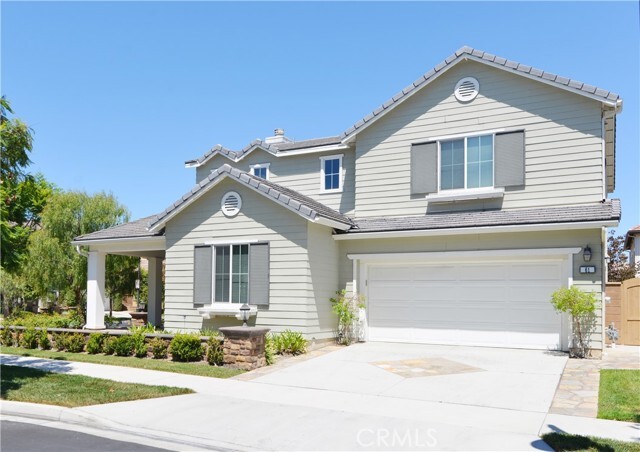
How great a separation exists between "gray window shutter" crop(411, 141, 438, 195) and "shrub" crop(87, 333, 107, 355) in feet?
30.7

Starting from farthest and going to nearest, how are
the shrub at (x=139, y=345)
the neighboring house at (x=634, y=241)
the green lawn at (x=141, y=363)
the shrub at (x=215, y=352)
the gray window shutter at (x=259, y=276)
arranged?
the neighboring house at (x=634, y=241)
the gray window shutter at (x=259, y=276)
the shrub at (x=139, y=345)
the shrub at (x=215, y=352)
the green lawn at (x=141, y=363)

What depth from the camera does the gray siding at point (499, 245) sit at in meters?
13.0

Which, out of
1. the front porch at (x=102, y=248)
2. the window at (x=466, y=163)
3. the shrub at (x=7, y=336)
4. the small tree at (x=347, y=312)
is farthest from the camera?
the front porch at (x=102, y=248)

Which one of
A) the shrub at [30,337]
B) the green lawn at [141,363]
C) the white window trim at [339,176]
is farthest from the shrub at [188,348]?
the white window trim at [339,176]

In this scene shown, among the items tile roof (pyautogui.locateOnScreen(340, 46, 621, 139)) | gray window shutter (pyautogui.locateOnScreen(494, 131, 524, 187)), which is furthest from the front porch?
gray window shutter (pyautogui.locateOnScreen(494, 131, 524, 187))

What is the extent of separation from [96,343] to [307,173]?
8.26 meters

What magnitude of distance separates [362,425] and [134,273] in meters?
20.3

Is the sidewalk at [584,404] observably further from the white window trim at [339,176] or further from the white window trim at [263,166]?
the white window trim at [263,166]

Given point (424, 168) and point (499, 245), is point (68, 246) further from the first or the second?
point (499, 245)

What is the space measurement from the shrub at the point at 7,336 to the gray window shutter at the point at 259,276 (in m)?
7.71

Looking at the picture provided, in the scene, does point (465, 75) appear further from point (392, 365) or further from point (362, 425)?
point (362, 425)

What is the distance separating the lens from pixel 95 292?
18.1m

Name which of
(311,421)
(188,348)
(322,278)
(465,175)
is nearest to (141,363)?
(188,348)

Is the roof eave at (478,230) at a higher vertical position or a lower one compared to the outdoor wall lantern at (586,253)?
higher
